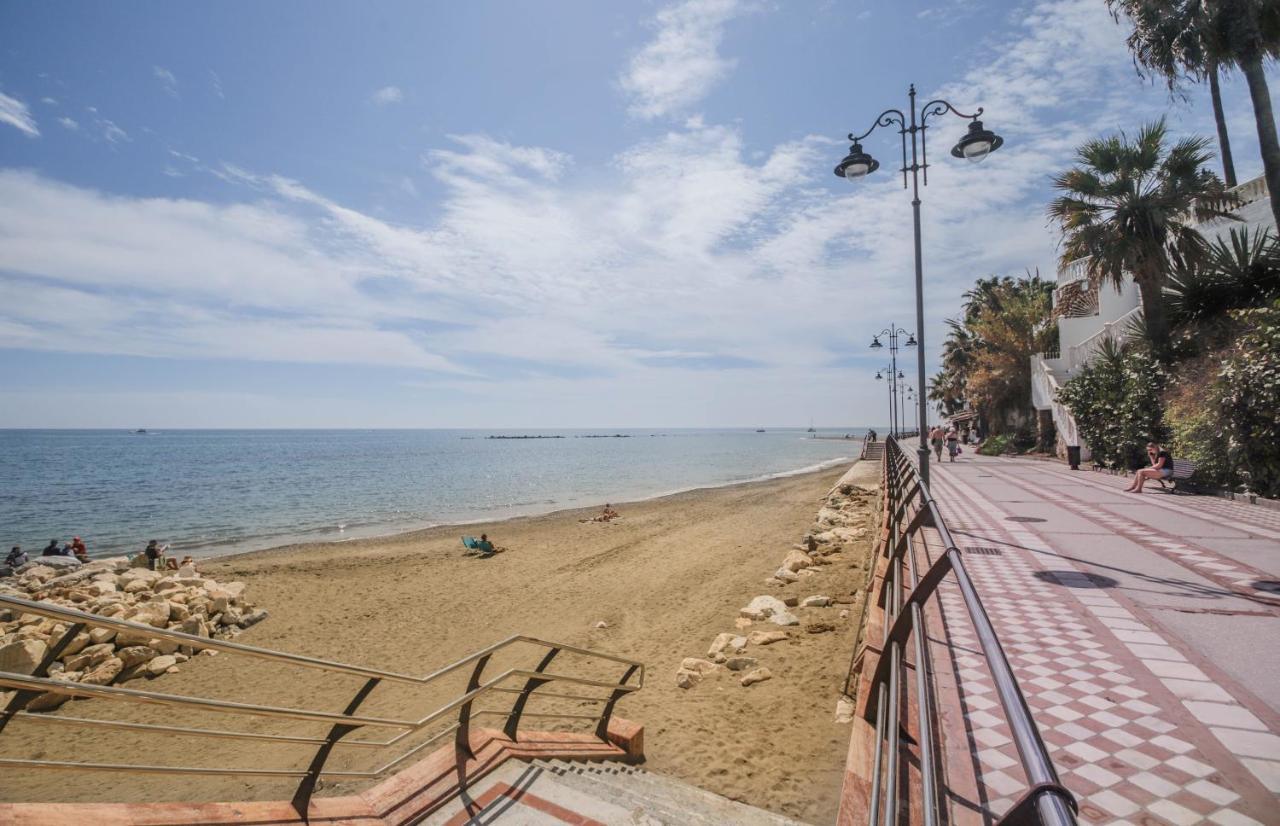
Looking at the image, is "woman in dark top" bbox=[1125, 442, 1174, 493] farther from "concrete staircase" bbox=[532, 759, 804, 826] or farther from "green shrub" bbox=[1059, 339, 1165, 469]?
"concrete staircase" bbox=[532, 759, 804, 826]

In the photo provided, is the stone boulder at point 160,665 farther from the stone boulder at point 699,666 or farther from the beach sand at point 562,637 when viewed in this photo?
the stone boulder at point 699,666

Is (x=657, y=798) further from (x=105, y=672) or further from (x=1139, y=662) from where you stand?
(x=105, y=672)

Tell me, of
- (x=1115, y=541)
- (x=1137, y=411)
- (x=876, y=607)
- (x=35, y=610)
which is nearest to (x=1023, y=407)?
(x=1137, y=411)

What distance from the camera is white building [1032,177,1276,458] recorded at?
63.0 ft

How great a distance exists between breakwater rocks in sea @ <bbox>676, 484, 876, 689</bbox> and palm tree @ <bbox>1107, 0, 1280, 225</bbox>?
12964mm

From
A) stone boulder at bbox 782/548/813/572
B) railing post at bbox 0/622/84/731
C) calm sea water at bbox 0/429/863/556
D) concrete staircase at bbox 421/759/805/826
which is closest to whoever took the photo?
railing post at bbox 0/622/84/731

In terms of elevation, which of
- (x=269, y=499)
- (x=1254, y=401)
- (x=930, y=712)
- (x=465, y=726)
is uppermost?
(x=1254, y=401)

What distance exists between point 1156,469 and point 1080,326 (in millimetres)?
16308

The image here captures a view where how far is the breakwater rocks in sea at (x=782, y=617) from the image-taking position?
788 centimetres

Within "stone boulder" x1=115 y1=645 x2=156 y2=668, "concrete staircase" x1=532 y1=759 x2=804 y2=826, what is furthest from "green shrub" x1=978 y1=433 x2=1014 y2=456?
"stone boulder" x1=115 y1=645 x2=156 y2=668

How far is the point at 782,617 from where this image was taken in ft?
30.5

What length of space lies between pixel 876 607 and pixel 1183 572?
4375mm

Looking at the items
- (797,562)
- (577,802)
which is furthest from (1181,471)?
(577,802)

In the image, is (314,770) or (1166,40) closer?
(314,770)
